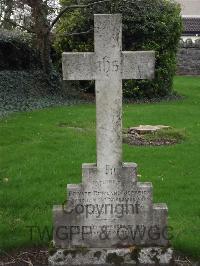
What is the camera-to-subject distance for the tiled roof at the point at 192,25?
153 feet

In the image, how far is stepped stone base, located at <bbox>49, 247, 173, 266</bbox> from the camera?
526 centimetres

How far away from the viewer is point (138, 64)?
532 centimetres

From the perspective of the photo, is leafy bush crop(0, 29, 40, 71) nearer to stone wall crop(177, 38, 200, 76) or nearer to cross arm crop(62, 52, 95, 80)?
stone wall crop(177, 38, 200, 76)

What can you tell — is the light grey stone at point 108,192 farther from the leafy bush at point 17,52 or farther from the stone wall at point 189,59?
the stone wall at point 189,59

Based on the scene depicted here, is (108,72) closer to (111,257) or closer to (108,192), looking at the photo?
(108,192)

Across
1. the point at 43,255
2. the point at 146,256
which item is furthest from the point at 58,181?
the point at 146,256

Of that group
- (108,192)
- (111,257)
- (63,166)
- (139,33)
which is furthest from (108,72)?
(139,33)

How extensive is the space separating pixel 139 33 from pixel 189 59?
10.9 m

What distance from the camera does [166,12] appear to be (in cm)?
2130

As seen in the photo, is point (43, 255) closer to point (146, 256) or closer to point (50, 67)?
point (146, 256)

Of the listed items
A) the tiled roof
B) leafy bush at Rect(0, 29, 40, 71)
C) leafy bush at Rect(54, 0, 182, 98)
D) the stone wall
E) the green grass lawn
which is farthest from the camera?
the tiled roof

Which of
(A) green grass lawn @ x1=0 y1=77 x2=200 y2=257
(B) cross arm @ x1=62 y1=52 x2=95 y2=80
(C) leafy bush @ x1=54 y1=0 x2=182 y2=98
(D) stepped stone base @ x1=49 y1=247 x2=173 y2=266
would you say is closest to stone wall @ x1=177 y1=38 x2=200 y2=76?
(C) leafy bush @ x1=54 y1=0 x2=182 y2=98

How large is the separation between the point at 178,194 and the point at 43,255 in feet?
8.16

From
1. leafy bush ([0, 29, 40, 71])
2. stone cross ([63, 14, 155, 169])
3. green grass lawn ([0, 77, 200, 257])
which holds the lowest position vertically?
green grass lawn ([0, 77, 200, 257])
